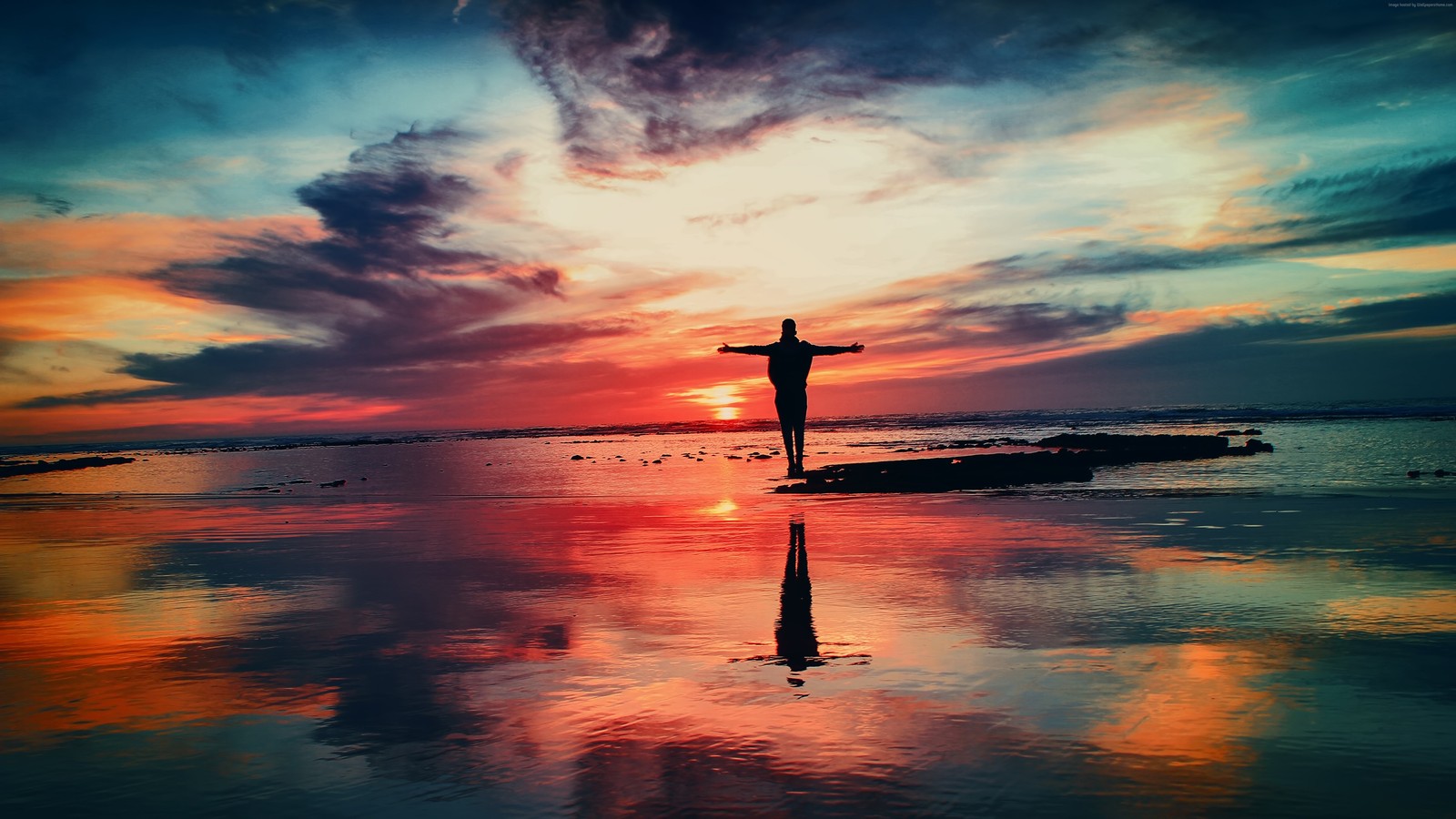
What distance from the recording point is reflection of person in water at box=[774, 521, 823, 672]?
6.01m

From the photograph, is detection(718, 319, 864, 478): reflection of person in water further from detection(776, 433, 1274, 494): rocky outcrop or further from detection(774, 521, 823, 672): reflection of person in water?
detection(774, 521, 823, 672): reflection of person in water

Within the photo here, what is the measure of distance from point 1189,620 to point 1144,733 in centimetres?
282

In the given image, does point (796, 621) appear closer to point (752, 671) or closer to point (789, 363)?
point (752, 671)

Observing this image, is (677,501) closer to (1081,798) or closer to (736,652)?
(736,652)

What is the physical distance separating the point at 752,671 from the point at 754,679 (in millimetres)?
184

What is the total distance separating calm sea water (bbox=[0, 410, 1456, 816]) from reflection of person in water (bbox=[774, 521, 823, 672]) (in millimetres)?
47

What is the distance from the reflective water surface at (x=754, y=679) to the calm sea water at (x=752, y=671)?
3 cm

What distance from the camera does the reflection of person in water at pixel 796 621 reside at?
19.7ft

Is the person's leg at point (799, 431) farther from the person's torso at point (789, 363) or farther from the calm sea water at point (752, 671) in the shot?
the calm sea water at point (752, 671)

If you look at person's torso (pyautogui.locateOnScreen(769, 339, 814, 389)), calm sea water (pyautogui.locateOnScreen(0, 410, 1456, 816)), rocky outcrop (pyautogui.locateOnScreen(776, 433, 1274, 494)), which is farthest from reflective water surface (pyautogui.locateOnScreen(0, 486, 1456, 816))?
rocky outcrop (pyautogui.locateOnScreen(776, 433, 1274, 494))

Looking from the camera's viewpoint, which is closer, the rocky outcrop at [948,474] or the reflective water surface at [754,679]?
the reflective water surface at [754,679]

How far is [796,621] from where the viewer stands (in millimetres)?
7125

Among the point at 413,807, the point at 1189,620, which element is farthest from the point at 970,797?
the point at 1189,620

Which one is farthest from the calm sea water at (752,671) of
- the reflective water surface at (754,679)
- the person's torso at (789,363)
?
the person's torso at (789,363)
